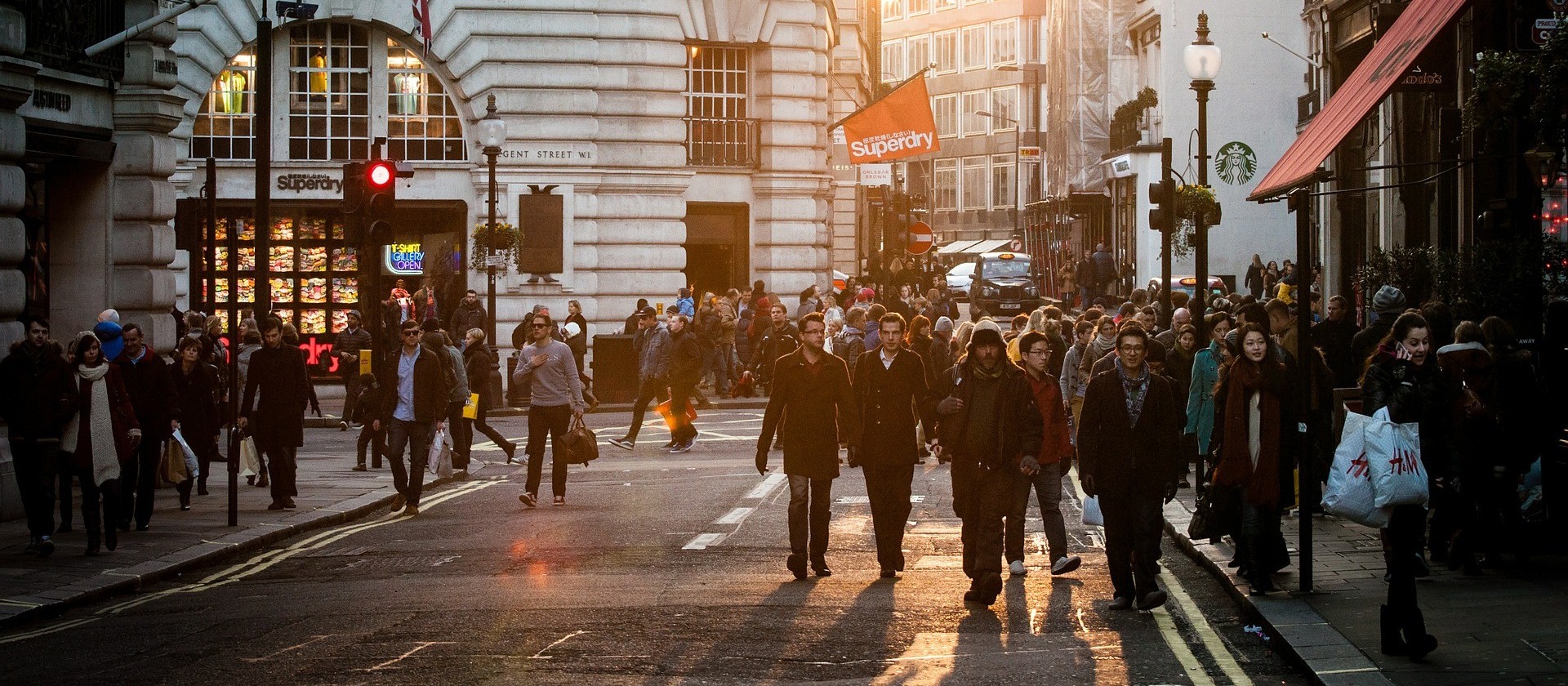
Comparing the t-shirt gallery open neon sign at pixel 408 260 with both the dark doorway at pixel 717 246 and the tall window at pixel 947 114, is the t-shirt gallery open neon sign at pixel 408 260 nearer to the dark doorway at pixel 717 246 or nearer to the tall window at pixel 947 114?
the dark doorway at pixel 717 246

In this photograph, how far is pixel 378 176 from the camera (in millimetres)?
17188

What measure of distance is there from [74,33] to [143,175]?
2.09 metres

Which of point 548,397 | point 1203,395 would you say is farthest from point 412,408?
point 1203,395

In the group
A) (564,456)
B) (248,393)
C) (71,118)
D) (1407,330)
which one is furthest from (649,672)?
(71,118)

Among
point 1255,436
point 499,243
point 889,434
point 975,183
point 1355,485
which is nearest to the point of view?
point 1355,485

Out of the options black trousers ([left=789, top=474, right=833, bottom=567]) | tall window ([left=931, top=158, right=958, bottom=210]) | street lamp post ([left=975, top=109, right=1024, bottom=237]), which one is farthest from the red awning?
tall window ([left=931, top=158, right=958, bottom=210])

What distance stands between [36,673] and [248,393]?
Result: 8212mm

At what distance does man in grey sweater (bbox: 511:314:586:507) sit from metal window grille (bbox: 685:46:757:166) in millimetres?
19430

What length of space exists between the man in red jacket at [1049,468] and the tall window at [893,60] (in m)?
87.4

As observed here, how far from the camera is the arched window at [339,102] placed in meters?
33.7

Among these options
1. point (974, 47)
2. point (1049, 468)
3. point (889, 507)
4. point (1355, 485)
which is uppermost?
point (974, 47)

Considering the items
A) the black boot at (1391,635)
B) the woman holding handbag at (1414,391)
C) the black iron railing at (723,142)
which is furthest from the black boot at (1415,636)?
the black iron railing at (723,142)

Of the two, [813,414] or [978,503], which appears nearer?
[978,503]

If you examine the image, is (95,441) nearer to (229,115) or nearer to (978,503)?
(978,503)
